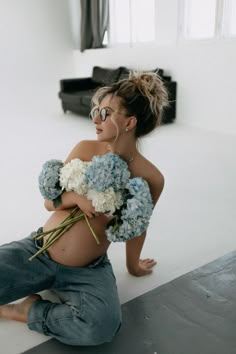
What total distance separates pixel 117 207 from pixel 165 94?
0.40 m

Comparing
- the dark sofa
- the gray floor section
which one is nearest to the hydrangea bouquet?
the gray floor section

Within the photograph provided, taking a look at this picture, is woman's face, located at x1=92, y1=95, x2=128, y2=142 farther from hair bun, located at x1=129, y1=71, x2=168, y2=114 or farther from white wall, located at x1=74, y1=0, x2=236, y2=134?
white wall, located at x1=74, y1=0, x2=236, y2=134

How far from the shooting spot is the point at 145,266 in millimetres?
1504

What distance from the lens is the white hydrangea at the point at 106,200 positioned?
102cm

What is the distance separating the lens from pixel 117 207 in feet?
3.45

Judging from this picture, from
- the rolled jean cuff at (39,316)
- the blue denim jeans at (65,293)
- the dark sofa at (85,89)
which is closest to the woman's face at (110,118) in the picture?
the blue denim jeans at (65,293)

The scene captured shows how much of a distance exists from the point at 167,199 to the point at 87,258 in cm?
118

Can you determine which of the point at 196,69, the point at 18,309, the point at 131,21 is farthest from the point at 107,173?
the point at 131,21

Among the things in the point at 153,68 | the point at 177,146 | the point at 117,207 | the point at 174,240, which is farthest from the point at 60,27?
the point at 117,207

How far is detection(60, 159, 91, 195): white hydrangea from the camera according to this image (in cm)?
104

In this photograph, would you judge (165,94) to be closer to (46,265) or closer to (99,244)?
(99,244)

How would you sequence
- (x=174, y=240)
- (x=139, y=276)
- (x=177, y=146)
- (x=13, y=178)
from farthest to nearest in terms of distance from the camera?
(x=177, y=146) < (x=13, y=178) < (x=174, y=240) < (x=139, y=276)

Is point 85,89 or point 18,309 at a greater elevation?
point 85,89

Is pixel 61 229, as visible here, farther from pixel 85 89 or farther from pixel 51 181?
pixel 85 89
